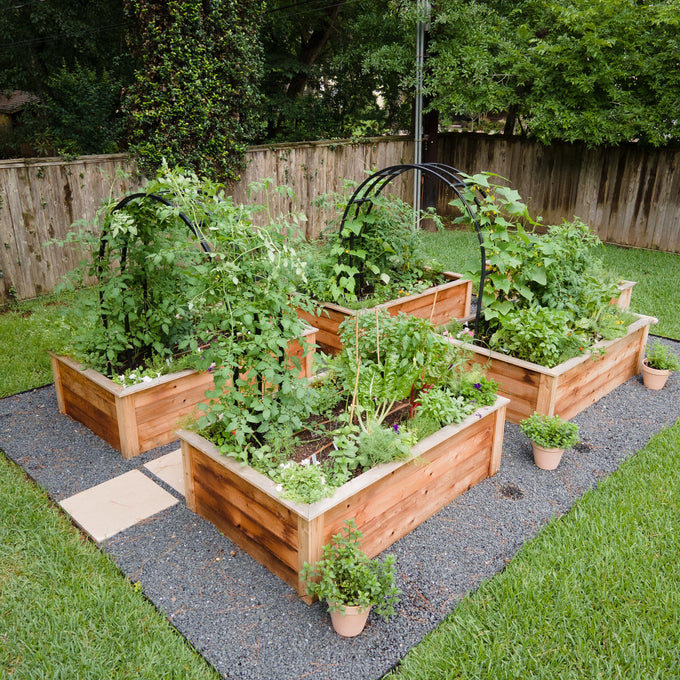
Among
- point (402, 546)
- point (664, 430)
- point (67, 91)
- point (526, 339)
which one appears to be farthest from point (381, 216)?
point (67, 91)

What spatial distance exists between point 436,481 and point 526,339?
1383 millimetres

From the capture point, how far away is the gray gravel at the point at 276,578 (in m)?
2.48

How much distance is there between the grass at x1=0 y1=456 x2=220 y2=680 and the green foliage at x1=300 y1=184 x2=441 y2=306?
2963 millimetres

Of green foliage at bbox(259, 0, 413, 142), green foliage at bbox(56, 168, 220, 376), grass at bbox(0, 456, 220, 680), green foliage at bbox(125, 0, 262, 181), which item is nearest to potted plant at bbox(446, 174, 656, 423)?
green foliage at bbox(56, 168, 220, 376)

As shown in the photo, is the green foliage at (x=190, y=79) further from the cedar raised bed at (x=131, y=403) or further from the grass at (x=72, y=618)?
the grass at (x=72, y=618)

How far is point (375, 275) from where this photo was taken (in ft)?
19.0

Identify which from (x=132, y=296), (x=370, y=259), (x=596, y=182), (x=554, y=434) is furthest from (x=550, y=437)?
(x=596, y=182)

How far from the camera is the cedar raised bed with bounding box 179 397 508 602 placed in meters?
2.70

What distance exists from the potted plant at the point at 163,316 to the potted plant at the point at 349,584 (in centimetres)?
88

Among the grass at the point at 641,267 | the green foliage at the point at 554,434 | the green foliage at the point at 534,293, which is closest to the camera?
the green foliage at the point at 554,434

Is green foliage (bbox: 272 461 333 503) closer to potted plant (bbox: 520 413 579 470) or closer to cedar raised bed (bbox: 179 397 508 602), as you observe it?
cedar raised bed (bbox: 179 397 508 602)

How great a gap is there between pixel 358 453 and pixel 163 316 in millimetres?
1821

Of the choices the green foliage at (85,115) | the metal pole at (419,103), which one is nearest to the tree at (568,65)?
the metal pole at (419,103)

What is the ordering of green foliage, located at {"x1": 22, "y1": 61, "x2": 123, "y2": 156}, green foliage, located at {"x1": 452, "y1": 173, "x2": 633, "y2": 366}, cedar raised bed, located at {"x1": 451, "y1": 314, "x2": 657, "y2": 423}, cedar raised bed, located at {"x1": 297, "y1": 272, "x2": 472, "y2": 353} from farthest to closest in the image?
green foliage, located at {"x1": 22, "y1": 61, "x2": 123, "y2": 156}, cedar raised bed, located at {"x1": 297, "y1": 272, "x2": 472, "y2": 353}, green foliage, located at {"x1": 452, "y1": 173, "x2": 633, "y2": 366}, cedar raised bed, located at {"x1": 451, "y1": 314, "x2": 657, "y2": 423}
